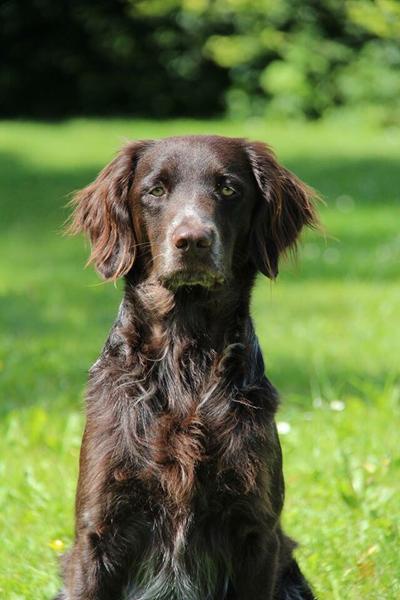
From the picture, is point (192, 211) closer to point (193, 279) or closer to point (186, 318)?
point (193, 279)

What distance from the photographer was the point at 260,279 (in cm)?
444

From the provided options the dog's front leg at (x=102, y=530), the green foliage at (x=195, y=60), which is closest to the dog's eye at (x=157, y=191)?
the dog's front leg at (x=102, y=530)

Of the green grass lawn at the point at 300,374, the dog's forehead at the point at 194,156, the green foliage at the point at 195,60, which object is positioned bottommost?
the green foliage at the point at 195,60

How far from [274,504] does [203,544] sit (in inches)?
10.9

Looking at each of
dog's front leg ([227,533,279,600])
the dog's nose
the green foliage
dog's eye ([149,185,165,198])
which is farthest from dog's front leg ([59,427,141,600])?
the green foliage

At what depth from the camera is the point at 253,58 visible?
27.8m

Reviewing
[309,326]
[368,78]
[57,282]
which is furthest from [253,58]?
[309,326]

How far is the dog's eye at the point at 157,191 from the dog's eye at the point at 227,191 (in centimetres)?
20

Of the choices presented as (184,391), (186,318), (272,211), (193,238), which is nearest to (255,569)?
(184,391)

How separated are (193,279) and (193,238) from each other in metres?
0.18

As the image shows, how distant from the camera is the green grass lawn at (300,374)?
195 inches

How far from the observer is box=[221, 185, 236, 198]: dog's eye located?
13.3 ft

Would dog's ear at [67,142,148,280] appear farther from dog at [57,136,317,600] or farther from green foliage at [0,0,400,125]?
green foliage at [0,0,400,125]

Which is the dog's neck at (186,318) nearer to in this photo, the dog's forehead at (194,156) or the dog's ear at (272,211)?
the dog's ear at (272,211)
